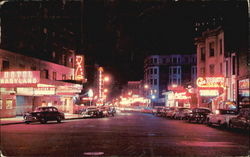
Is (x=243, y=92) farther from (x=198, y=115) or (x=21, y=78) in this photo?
(x=21, y=78)

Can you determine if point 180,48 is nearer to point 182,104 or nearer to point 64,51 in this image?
point 182,104

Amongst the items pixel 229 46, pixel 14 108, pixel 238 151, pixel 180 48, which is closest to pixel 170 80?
pixel 180 48

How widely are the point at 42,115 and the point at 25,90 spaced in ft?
39.0

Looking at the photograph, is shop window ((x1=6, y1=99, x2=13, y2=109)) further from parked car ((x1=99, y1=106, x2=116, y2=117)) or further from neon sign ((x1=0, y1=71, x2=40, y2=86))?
parked car ((x1=99, y1=106, x2=116, y2=117))

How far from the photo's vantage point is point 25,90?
43.1 meters

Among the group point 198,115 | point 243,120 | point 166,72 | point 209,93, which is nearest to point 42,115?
point 198,115

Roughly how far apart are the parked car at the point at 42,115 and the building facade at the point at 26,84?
2911 mm

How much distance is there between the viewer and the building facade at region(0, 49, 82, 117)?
34.0 meters

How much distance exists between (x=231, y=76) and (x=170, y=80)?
260 feet

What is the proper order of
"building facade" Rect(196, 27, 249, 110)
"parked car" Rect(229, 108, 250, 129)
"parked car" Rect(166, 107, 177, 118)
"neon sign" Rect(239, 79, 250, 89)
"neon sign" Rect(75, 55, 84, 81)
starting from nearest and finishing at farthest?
1. "parked car" Rect(229, 108, 250, 129)
2. "neon sign" Rect(239, 79, 250, 89)
3. "building facade" Rect(196, 27, 249, 110)
4. "parked car" Rect(166, 107, 177, 118)
5. "neon sign" Rect(75, 55, 84, 81)


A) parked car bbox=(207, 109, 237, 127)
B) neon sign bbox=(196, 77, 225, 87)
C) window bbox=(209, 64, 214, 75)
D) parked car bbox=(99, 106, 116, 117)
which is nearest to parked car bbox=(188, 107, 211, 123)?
parked car bbox=(207, 109, 237, 127)

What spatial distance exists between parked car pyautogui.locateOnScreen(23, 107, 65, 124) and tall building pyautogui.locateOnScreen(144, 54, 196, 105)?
83.9 metres

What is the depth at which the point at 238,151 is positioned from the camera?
13.2m

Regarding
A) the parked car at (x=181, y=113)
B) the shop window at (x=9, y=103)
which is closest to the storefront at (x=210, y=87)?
the parked car at (x=181, y=113)
